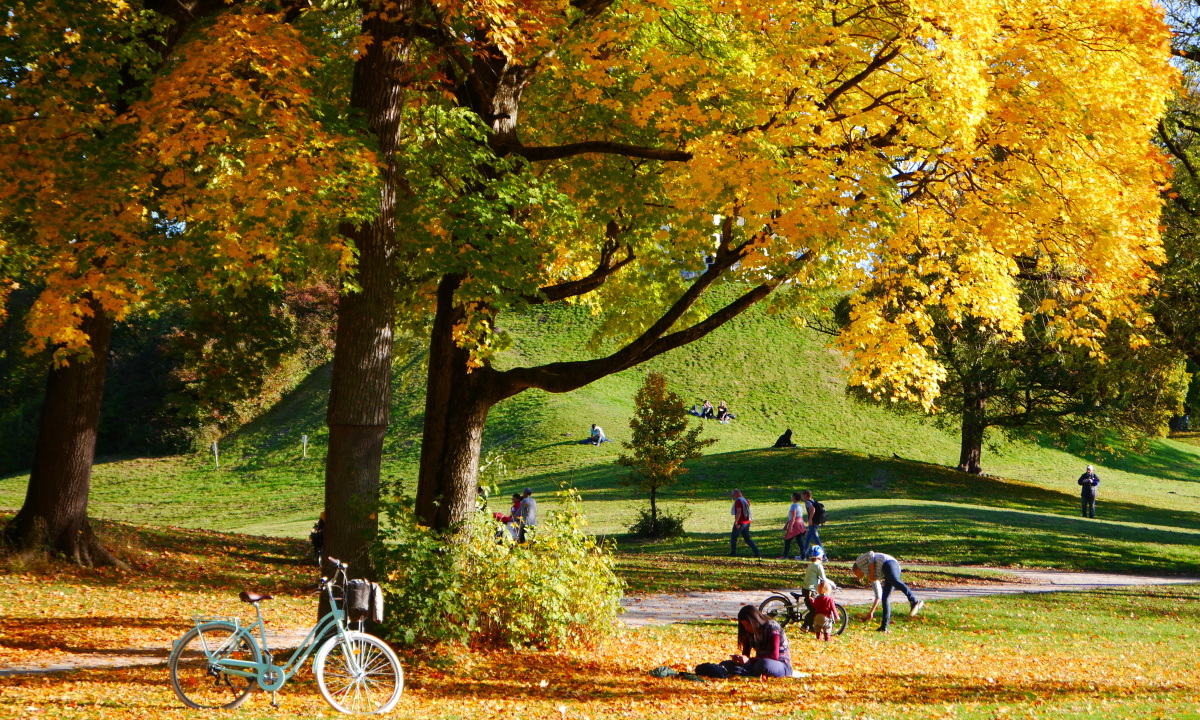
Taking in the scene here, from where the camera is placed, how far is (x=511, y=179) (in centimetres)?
1090

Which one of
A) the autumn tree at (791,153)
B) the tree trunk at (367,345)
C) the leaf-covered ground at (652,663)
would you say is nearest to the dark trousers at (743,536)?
the leaf-covered ground at (652,663)

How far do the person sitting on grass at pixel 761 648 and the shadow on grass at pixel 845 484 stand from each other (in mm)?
21372

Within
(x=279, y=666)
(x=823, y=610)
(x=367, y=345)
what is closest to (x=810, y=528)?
(x=823, y=610)

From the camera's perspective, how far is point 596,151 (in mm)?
12297

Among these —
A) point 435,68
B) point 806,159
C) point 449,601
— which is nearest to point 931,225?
point 806,159

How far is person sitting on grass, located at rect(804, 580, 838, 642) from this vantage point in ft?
40.6

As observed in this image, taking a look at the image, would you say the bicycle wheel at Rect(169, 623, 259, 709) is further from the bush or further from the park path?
the bush

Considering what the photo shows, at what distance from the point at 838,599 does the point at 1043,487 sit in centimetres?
2518

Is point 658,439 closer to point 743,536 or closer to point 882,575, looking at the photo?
point 743,536

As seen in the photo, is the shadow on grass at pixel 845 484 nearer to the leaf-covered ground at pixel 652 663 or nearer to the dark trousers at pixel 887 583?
the leaf-covered ground at pixel 652 663

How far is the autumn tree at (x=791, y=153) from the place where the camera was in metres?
10.2

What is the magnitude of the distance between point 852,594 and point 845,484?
58.2 feet

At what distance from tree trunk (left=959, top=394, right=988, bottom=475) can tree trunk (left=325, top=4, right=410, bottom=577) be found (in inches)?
1219

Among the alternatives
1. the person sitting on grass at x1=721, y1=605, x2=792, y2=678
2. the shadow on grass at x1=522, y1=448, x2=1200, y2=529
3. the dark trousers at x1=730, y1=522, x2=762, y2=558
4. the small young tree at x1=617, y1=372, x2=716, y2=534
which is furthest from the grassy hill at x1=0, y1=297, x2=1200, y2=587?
the person sitting on grass at x1=721, y1=605, x2=792, y2=678
